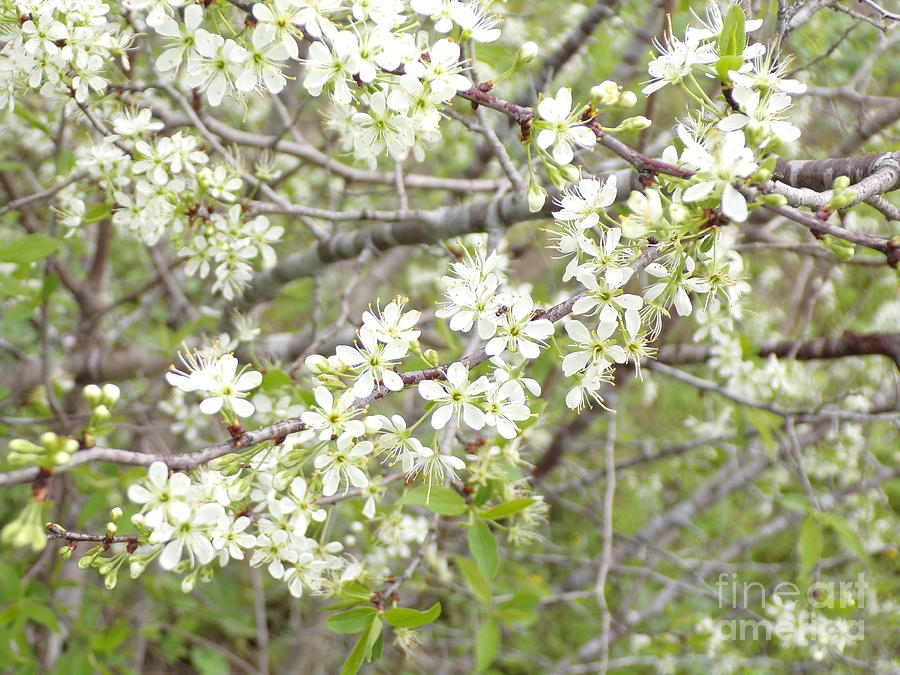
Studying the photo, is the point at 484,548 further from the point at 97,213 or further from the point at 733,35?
the point at 97,213

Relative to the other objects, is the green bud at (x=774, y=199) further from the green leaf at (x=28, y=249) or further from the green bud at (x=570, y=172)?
the green leaf at (x=28, y=249)

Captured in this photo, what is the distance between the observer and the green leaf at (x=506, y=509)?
1452 millimetres

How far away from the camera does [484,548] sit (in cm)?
156

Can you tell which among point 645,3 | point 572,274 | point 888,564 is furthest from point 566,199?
point 888,564

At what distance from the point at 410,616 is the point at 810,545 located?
1375 millimetres

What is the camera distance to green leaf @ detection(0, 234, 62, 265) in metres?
1.92

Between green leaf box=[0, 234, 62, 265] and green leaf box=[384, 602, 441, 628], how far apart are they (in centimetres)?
143

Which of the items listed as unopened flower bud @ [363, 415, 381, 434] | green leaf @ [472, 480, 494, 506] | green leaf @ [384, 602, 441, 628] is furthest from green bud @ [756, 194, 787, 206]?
green leaf @ [384, 602, 441, 628]

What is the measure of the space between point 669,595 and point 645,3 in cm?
322

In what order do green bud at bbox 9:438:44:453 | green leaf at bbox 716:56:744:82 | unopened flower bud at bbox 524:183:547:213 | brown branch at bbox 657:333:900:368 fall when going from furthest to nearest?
brown branch at bbox 657:333:900:368
unopened flower bud at bbox 524:183:547:213
green leaf at bbox 716:56:744:82
green bud at bbox 9:438:44:453

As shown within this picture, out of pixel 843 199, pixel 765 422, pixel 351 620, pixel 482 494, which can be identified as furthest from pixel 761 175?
pixel 765 422

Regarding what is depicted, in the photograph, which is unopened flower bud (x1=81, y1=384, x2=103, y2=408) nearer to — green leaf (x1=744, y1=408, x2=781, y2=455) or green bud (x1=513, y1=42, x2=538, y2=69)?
green bud (x1=513, y1=42, x2=538, y2=69)

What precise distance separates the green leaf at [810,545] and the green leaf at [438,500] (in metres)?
1.18

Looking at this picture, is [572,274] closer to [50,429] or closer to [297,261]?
[297,261]
